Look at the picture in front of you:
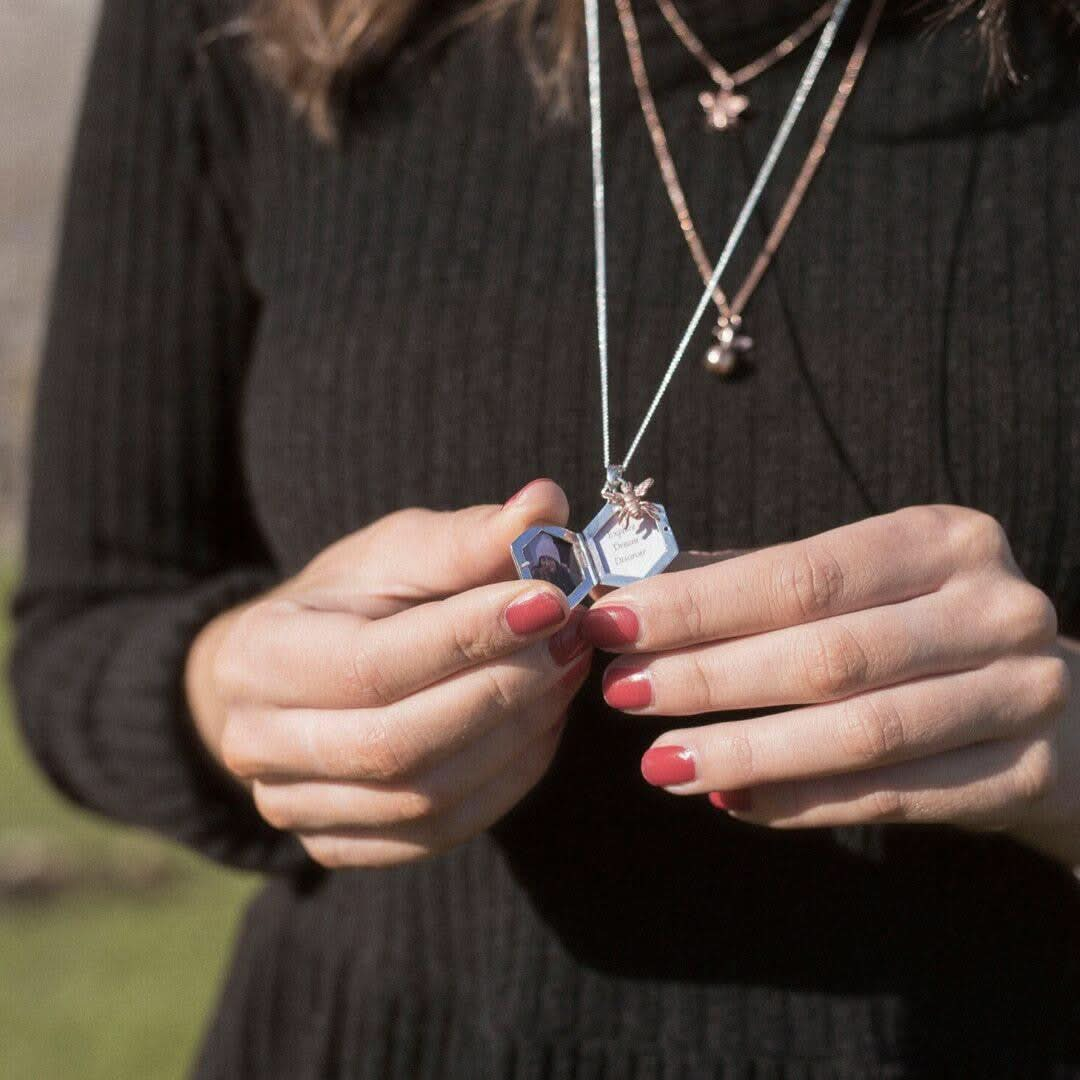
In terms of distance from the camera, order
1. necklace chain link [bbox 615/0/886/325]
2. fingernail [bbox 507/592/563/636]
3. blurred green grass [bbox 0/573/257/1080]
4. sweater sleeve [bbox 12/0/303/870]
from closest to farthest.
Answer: fingernail [bbox 507/592/563/636]
necklace chain link [bbox 615/0/886/325]
sweater sleeve [bbox 12/0/303/870]
blurred green grass [bbox 0/573/257/1080]

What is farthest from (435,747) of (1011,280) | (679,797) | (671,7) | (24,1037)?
(24,1037)

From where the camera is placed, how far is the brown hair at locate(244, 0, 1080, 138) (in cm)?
100

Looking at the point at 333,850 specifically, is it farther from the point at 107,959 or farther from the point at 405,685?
the point at 107,959

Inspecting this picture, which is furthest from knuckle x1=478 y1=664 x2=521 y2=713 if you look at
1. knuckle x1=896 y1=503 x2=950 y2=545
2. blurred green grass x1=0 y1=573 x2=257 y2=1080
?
blurred green grass x1=0 y1=573 x2=257 y2=1080

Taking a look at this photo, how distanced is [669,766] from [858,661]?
117 millimetres

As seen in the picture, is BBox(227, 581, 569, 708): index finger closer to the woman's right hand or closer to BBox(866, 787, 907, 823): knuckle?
the woman's right hand

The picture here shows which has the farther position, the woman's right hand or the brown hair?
the brown hair

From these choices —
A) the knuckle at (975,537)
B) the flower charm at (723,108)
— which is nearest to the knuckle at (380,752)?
the knuckle at (975,537)

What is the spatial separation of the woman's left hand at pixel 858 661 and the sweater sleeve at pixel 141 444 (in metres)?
0.47

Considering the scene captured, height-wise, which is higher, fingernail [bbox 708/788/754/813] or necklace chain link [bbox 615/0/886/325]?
necklace chain link [bbox 615/0/886/325]

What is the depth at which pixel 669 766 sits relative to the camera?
723 millimetres

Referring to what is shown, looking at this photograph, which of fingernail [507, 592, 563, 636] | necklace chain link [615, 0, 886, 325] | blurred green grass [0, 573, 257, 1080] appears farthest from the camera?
blurred green grass [0, 573, 257, 1080]

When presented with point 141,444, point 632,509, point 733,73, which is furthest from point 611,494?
point 141,444

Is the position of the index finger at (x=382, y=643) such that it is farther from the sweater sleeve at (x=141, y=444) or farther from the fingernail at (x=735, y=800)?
the sweater sleeve at (x=141, y=444)
